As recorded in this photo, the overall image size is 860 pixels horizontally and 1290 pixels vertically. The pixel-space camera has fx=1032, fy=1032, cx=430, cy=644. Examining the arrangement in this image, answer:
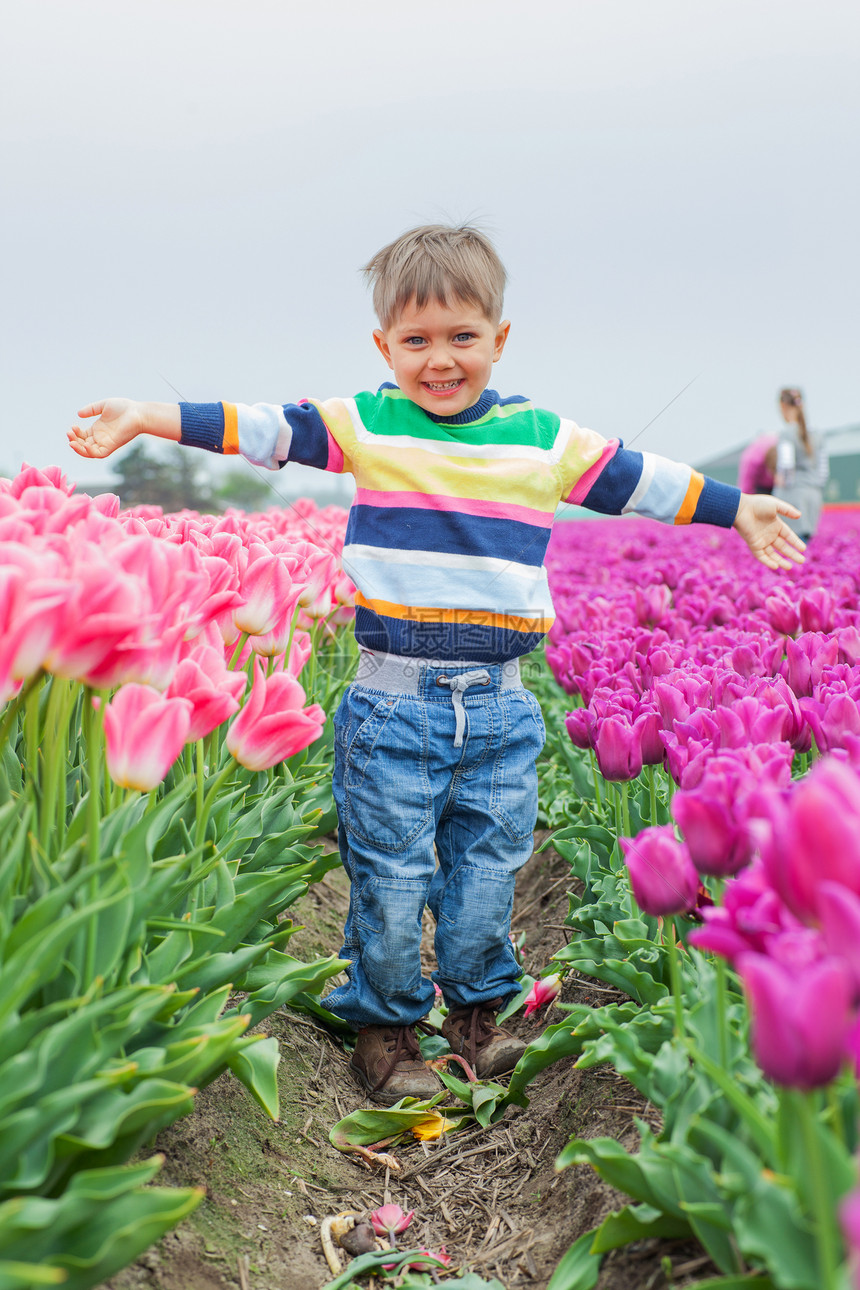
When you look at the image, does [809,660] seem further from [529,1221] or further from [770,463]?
[770,463]

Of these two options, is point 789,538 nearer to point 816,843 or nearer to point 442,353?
point 442,353

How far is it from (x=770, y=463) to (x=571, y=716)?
21.4 feet

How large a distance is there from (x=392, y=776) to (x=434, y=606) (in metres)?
0.39

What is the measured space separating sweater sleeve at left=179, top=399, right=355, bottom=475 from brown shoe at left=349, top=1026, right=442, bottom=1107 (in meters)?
1.32

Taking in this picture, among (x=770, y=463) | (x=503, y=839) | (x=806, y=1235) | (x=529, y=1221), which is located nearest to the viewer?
(x=806, y=1235)

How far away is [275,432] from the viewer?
2.35m

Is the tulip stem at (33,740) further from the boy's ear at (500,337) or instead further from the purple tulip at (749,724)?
the boy's ear at (500,337)

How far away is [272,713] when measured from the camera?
1629 millimetres

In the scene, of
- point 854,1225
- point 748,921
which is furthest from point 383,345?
point 854,1225

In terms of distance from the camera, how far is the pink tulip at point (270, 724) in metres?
1.61

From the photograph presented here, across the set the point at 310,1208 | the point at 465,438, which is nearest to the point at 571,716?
the point at 465,438

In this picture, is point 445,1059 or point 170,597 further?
point 445,1059

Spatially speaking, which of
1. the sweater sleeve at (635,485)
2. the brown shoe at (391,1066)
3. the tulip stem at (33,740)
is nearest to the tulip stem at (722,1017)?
the tulip stem at (33,740)

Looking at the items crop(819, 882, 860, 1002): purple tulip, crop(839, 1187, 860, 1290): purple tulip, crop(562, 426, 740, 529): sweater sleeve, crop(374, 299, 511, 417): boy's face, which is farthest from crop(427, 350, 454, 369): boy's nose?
crop(839, 1187, 860, 1290): purple tulip
